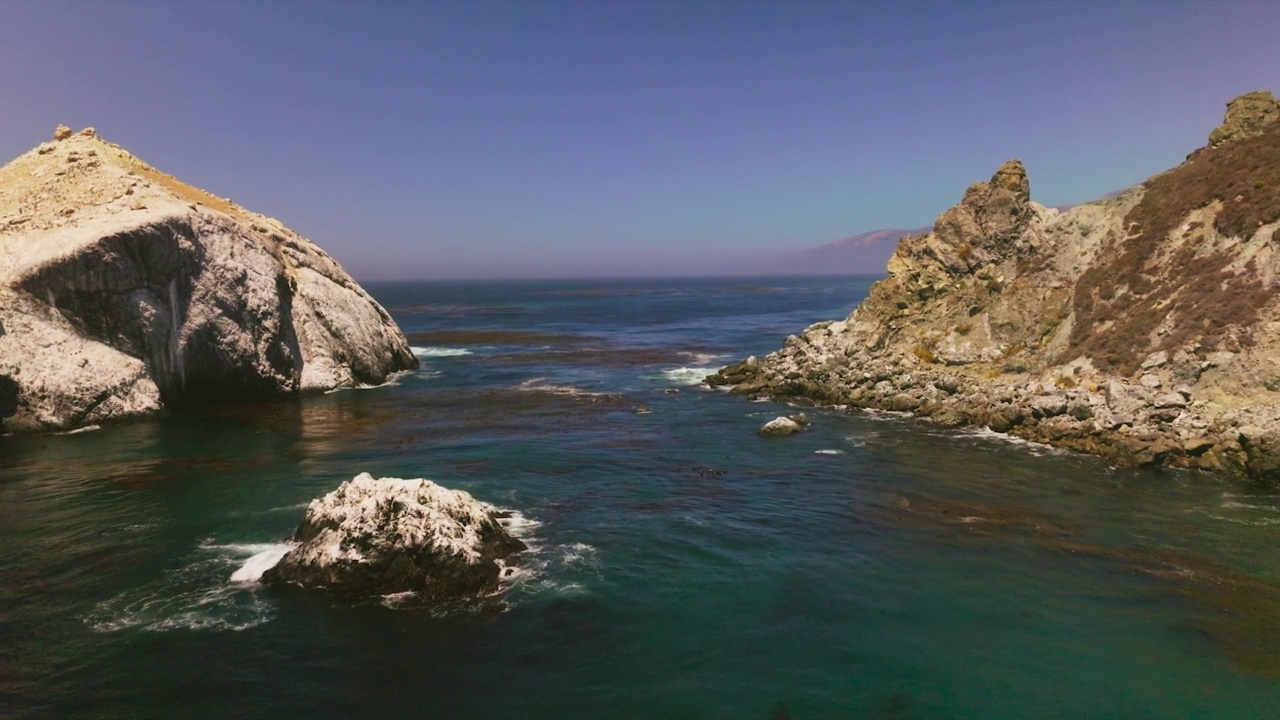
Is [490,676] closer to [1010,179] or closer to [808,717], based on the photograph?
[808,717]

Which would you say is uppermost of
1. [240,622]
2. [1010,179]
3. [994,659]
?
[1010,179]

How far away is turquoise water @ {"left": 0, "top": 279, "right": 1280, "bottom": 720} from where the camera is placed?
15.9 meters

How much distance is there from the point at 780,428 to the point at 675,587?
21.4 m

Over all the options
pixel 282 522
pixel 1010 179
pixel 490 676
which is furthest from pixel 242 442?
pixel 1010 179

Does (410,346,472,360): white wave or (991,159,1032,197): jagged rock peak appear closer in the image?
(991,159,1032,197): jagged rock peak

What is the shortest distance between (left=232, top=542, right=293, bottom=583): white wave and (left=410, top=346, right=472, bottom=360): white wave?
2163 inches

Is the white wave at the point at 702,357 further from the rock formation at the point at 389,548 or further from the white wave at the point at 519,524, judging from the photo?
the rock formation at the point at 389,548

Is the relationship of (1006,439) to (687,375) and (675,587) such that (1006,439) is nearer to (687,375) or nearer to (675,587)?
(675,587)

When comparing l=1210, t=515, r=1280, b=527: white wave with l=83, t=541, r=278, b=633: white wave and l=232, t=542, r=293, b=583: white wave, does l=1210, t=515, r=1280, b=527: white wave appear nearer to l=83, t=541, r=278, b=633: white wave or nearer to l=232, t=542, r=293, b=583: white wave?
l=83, t=541, r=278, b=633: white wave

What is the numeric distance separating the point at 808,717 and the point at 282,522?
19.8m

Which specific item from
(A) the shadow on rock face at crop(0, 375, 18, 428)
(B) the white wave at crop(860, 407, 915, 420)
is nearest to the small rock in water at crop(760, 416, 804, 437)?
(B) the white wave at crop(860, 407, 915, 420)

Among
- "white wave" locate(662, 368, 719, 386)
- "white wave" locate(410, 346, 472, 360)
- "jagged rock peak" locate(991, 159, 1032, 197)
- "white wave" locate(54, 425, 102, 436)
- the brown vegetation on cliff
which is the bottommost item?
"white wave" locate(662, 368, 719, 386)

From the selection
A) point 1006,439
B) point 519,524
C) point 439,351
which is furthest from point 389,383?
point 1006,439

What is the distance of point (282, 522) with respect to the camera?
86.3 feet
